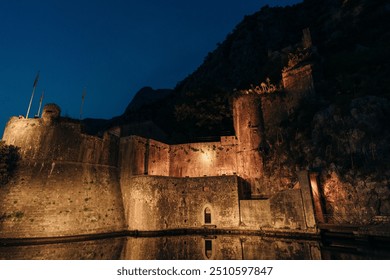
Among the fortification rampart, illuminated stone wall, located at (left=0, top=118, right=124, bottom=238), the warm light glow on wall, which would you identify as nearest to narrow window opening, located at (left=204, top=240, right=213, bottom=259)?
illuminated stone wall, located at (left=0, top=118, right=124, bottom=238)

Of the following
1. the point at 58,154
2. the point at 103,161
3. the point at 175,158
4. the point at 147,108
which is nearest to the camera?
the point at 58,154

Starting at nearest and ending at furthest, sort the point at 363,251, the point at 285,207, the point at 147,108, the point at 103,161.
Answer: the point at 363,251
the point at 285,207
the point at 103,161
the point at 147,108

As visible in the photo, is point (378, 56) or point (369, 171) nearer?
point (369, 171)

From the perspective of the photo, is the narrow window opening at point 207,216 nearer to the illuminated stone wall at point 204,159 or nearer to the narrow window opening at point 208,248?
the narrow window opening at point 208,248

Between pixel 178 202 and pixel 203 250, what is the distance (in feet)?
29.9

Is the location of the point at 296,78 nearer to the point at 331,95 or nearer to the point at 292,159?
the point at 331,95

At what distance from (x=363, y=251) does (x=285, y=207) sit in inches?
266

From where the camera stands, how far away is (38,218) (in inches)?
719

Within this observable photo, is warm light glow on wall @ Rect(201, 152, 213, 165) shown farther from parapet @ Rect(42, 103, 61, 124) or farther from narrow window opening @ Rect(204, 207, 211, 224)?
parapet @ Rect(42, 103, 61, 124)

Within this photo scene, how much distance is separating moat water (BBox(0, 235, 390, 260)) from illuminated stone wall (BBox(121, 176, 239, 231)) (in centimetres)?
444

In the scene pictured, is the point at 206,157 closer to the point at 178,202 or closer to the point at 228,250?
the point at 178,202

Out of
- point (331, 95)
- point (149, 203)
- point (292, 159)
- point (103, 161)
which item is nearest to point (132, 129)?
point (103, 161)

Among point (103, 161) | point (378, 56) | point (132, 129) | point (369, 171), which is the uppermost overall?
point (378, 56)

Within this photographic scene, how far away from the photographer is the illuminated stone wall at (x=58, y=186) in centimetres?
1827
